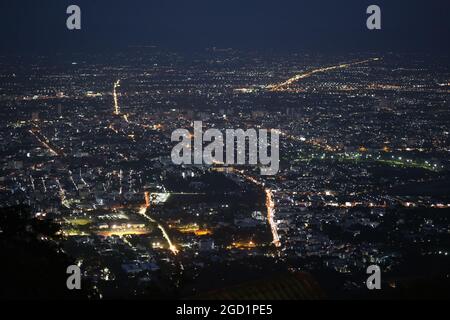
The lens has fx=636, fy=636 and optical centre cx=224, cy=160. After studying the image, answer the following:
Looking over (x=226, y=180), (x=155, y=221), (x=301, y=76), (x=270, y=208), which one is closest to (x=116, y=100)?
(x=301, y=76)

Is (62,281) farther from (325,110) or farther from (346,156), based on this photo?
(325,110)

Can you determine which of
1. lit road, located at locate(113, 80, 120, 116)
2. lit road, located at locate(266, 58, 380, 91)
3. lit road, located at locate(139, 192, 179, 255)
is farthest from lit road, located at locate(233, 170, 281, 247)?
lit road, located at locate(266, 58, 380, 91)

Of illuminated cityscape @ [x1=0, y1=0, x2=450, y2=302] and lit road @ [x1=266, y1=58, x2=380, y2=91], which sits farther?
lit road @ [x1=266, y1=58, x2=380, y2=91]

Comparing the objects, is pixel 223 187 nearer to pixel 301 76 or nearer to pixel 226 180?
pixel 226 180

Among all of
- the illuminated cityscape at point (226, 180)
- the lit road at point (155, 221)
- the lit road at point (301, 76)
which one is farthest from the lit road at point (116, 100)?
the lit road at point (155, 221)

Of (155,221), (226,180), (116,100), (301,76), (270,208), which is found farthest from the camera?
(301,76)

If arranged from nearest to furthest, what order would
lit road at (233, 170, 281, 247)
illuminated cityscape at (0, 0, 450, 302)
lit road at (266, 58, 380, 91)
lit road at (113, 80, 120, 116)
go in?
illuminated cityscape at (0, 0, 450, 302), lit road at (233, 170, 281, 247), lit road at (113, 80, 120, 116), lit road at (266, 58, 380, 91)

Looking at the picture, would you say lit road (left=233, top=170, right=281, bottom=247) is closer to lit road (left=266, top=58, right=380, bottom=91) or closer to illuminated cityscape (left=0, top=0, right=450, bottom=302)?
illuminated cityscape (left=0, top=0, right=450, bottom=302)

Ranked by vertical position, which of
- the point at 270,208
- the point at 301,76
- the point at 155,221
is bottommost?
the point at 270,208

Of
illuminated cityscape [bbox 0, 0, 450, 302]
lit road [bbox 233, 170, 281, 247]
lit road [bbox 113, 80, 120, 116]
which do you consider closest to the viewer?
illuminated cityscape [bbox 0, 0, 450, 302]

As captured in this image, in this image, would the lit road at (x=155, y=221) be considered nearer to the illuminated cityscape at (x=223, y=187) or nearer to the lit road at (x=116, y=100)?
the illuminated cityscape at (x=223, y=187)

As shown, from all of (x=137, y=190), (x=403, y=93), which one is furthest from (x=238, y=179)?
(x=403, y=93)
